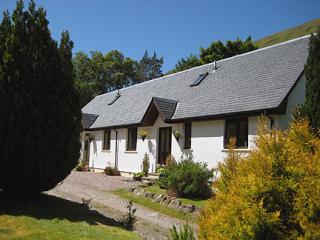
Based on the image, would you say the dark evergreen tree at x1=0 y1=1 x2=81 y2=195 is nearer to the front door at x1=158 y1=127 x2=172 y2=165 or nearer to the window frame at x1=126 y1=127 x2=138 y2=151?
the front door at x1=158 y1=127 x2=172 y2=165

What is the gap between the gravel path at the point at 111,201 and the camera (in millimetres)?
10469

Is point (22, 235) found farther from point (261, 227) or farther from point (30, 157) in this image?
point (261, 227)

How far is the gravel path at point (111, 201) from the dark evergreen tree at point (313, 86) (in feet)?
17.8

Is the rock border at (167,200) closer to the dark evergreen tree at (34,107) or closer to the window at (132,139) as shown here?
the dark evergreen tree at (34,107)

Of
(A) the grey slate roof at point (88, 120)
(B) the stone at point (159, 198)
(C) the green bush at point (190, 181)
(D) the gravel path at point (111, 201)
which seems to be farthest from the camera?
(A) the grey slate roof at point (88, 120)

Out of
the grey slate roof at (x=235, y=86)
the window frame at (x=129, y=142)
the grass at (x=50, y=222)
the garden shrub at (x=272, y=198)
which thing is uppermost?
the grey slate roof at (x=235, y=86)

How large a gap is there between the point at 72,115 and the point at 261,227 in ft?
23.8

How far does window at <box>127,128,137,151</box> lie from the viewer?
23758mm

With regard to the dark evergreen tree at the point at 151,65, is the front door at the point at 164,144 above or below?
below

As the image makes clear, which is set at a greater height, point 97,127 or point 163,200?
point 97,127

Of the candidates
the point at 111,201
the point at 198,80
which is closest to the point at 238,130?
the point at 111,201

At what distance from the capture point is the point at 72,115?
10.6 m

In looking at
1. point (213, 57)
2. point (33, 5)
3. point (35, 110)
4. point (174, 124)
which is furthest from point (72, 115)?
point (213, 57)

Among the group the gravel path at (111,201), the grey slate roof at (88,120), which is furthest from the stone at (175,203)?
the grey slate roof at (88,120)
